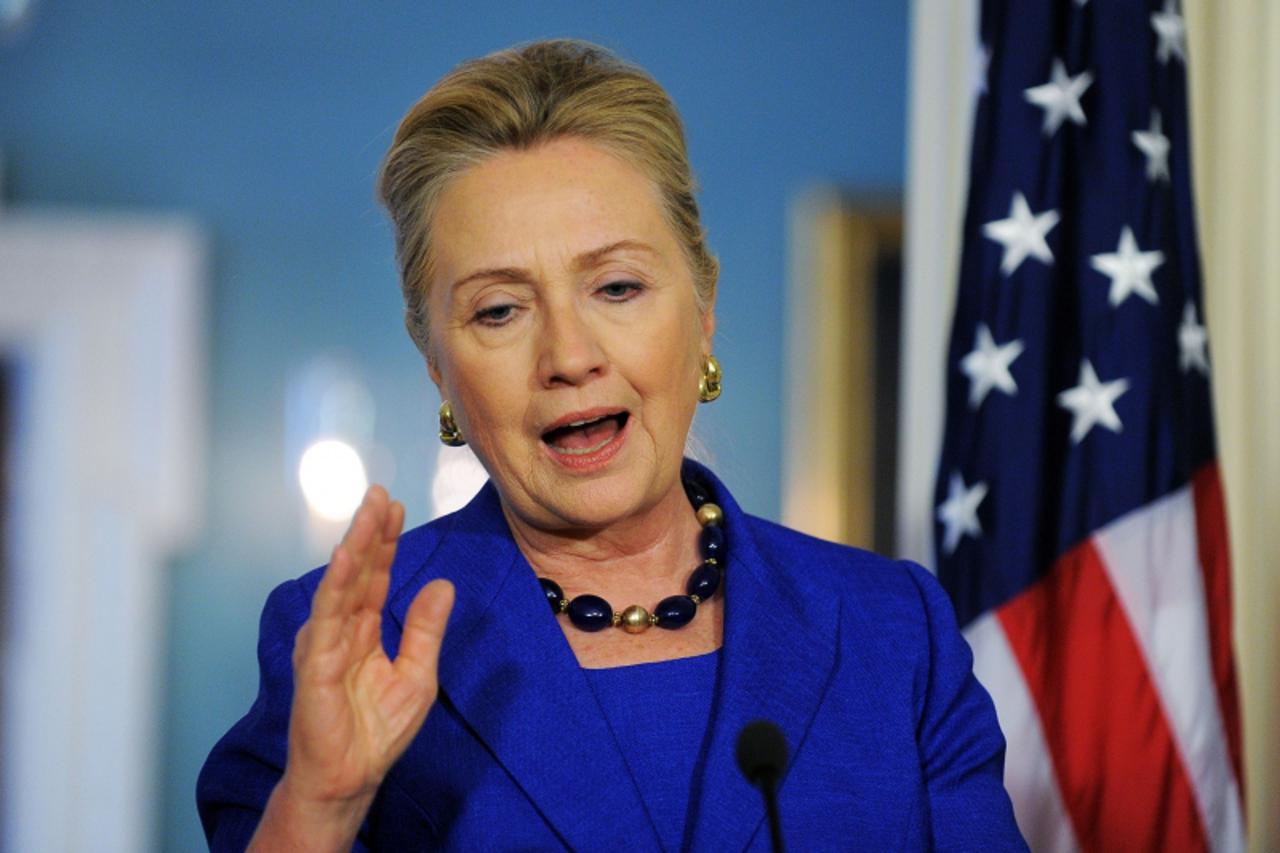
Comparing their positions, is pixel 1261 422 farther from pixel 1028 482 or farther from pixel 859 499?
pixel 859 499

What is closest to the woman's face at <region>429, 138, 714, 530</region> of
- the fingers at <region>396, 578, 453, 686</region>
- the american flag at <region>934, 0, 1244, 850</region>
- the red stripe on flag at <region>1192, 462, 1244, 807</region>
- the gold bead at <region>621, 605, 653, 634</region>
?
the gold bead at <region>621, 605, 653, 634</region>

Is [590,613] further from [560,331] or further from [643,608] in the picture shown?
[560,331]

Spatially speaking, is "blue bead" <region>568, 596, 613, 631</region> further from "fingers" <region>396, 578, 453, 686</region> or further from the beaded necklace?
"fingers" <region>396, 578, 453, 686</region>

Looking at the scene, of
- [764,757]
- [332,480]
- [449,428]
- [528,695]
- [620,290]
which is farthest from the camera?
[332,480]

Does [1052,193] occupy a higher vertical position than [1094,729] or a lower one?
higher

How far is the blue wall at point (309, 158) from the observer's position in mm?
4613

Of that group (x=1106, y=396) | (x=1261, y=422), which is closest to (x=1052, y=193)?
(x=1106, y=396)

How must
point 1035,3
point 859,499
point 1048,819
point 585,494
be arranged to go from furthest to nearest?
point 859,499 < point 1035,3 < point 1048,819 < point 585,494

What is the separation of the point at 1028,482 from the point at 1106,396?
0.18 m

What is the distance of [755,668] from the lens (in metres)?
1.64

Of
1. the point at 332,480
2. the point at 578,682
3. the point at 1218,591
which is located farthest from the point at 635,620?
the point at 332,480

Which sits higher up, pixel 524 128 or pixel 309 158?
pixel 309 158

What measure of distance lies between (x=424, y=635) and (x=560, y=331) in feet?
1.27

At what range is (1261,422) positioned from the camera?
2.69 meters
